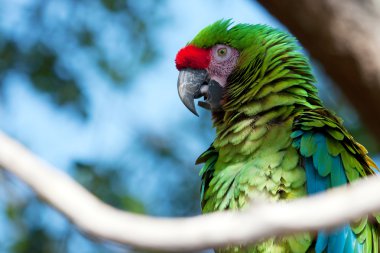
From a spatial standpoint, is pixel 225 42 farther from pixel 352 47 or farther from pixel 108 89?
pixel 108 89

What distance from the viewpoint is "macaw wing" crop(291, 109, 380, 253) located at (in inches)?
90.7

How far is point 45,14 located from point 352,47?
262cm

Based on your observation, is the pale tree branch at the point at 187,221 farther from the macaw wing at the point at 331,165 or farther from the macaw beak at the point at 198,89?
the macaw beak at the point at 198,89

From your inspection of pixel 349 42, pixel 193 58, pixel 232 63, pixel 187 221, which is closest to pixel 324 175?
pixel 349 42

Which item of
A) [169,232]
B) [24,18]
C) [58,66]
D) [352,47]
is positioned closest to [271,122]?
[352,47]

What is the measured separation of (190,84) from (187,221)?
1.82 metres

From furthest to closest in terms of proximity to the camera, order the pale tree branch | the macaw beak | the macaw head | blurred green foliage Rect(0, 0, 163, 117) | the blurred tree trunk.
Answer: blurred green foliage Rect(0, 0, 163, 117) < the macaw beak < the macaw head < the blurred tree trunk < the pale tree branch

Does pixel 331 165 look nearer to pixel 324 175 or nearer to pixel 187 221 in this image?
pixel 324 175

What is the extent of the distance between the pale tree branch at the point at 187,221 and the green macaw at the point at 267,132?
1.24m

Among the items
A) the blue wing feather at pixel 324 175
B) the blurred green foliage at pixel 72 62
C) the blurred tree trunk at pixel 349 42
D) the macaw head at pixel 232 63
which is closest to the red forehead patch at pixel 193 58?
the macaw head at pixel 232 63

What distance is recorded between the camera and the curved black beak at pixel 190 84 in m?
2.71

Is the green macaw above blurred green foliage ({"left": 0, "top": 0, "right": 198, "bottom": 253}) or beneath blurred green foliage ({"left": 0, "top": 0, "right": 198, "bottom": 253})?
beneath

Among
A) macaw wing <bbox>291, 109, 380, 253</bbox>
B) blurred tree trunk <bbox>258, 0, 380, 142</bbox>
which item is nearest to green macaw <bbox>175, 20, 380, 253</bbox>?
macaw wing <bbox>291, 109, 380, 253</bbox>

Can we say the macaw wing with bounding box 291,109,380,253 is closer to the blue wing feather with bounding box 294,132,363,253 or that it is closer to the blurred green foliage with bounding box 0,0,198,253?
the blue wing feather with bounding box 294,132,363,253
